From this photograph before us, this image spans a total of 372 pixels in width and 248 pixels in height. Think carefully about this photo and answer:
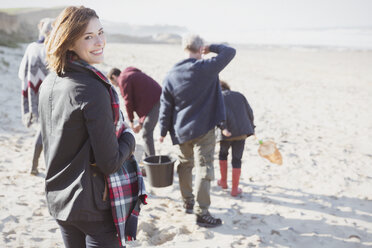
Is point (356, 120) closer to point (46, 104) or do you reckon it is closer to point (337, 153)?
point (337, 153)

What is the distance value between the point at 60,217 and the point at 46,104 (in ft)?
1.81

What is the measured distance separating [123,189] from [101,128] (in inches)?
14.9

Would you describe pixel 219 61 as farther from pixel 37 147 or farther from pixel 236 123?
pixel 37 147

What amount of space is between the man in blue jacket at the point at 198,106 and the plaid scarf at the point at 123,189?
1.57 metres

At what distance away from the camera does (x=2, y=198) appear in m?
3.89

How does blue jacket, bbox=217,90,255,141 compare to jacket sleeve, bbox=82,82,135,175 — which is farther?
blue jacket, bbox=217,90,255,141

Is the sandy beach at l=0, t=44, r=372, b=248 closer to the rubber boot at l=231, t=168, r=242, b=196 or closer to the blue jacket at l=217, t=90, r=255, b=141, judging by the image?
the rubber boot at l=231, t=168, r=242, b=196

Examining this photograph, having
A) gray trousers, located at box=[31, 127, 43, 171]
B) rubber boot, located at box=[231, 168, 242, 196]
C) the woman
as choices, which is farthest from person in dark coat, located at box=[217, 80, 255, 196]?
the woman

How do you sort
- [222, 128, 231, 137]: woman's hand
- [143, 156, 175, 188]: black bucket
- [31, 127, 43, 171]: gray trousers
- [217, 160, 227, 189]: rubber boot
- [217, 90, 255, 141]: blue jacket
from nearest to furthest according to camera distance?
[143, 156, 175, 188]: black bucket < [222, 128, 231, 137]: woman's hand < [217, 90, 255, 141]: blue jacket < [31, 127, 43, 171]: gray trousers < [217, 160, 227, 189]: rubber boot

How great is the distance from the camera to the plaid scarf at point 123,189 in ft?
5.32

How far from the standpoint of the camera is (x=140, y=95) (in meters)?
4.59

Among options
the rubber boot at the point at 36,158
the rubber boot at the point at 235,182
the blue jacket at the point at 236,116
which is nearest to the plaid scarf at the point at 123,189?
the blue jacket at the point at 236,116

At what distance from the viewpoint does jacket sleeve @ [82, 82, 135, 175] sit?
1457 millimetres

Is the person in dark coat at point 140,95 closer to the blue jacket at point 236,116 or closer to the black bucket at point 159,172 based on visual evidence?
the black bucket at point 159,172
